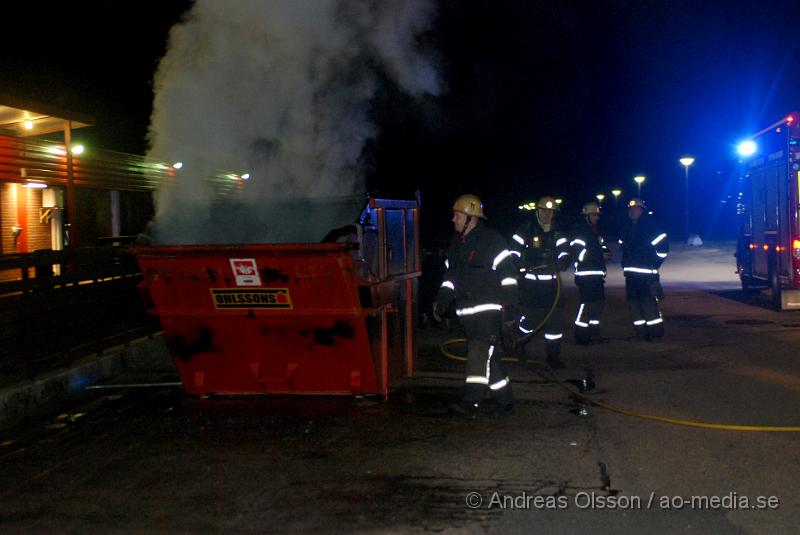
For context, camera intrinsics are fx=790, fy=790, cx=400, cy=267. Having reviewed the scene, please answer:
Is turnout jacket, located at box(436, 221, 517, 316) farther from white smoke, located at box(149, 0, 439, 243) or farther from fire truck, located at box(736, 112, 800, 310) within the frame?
fire truck, located at box(736, 112, 800, 310)

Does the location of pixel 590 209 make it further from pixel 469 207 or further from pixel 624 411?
pixel 624 411

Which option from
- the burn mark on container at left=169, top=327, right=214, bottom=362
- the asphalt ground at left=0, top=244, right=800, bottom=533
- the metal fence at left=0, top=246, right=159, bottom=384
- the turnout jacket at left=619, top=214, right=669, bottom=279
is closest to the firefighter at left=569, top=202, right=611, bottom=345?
the turnout jacket at left=619, top=214, right=669, bottom=279

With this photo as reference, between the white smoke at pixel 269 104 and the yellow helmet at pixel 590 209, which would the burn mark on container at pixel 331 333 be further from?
the yellow helmet at pixel 590 209

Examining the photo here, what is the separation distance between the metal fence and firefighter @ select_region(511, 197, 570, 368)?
4249mm

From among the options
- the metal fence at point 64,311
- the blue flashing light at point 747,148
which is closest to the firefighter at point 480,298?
the metal fence at point 64,311

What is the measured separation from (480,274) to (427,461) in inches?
70.9

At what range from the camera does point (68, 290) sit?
8156mm

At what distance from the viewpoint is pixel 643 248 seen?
10320 millimetres

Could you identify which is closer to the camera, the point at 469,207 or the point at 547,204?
the point at 469,207

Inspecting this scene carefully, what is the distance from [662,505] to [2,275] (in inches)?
548

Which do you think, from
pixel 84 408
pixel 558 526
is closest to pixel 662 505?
pixel 558 526

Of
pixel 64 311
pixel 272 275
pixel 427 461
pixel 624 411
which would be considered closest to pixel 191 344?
pixel 272 275

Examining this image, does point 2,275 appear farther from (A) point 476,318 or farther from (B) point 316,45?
(A) point 476,318

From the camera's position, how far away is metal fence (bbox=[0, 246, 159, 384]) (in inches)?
285
